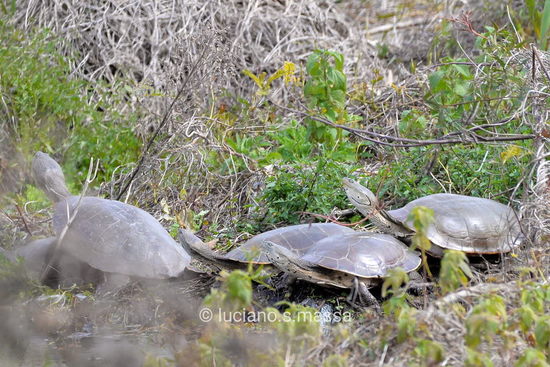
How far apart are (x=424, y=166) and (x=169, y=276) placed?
1987 mm

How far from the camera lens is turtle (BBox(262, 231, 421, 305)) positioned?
12.5ft

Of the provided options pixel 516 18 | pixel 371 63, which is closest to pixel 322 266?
pixel 371 63

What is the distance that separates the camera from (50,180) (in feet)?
16.4

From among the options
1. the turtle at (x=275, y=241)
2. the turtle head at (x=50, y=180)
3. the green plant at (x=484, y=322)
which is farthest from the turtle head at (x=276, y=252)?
the turtle head at (x=50, y=180)

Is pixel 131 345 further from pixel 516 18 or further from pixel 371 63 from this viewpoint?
pixel 516 18

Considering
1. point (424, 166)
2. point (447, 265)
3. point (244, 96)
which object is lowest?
point (244, 96)

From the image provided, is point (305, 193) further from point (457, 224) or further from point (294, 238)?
point (457, 224)

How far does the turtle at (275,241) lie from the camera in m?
4.12

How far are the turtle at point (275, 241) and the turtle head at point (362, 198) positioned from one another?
0.21 m

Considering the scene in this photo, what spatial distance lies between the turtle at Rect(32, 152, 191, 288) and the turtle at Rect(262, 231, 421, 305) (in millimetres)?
639

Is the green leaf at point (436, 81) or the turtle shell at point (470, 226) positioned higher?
the green leaf at point (436, 81)

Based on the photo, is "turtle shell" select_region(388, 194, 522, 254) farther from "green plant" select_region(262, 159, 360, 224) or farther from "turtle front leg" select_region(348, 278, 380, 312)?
"green plant" select_region(262, 159, 360, 224)

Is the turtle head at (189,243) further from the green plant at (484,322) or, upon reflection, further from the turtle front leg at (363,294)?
the green plant at (484,322)

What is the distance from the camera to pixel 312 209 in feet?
16.4
